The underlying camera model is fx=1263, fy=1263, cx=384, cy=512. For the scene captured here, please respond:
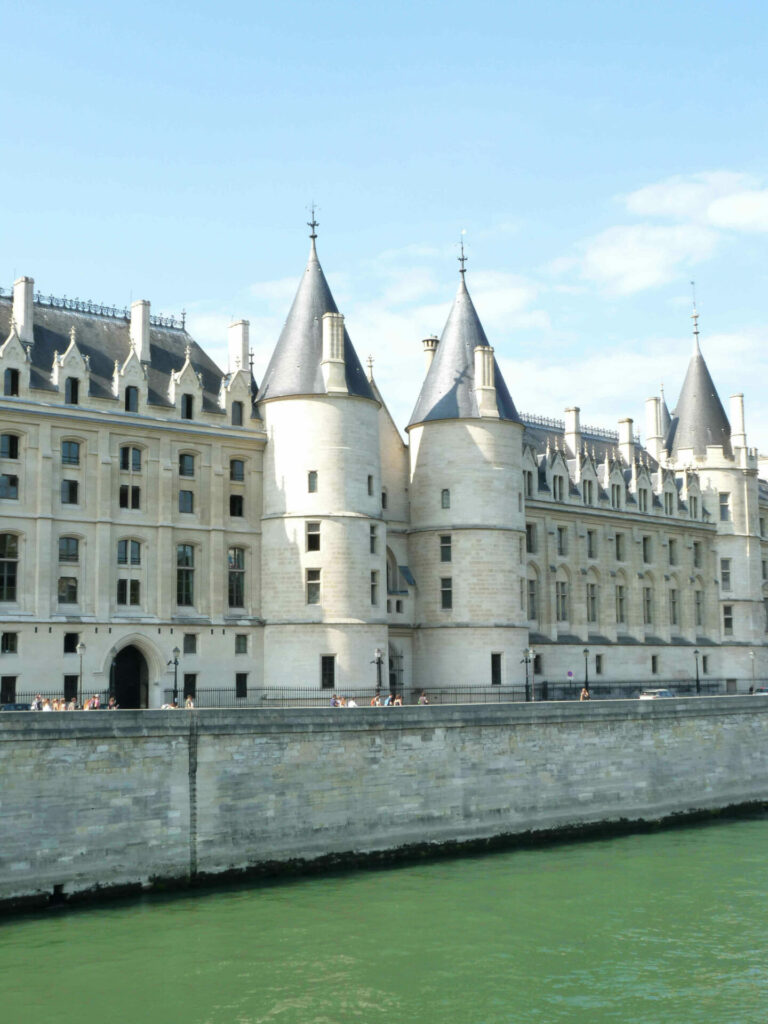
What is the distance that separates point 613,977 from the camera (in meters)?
25.4

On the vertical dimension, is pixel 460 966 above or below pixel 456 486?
below

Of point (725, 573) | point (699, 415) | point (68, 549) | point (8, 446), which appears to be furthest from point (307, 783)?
point (699, 415)

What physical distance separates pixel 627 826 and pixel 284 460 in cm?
1878

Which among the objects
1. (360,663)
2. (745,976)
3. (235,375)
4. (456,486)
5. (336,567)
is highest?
(235,375)

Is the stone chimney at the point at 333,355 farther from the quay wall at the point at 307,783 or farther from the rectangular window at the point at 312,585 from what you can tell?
the quay wall at the point at 307,783

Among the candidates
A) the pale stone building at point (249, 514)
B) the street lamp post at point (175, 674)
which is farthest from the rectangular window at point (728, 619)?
the street lamp post at point (175, 674)

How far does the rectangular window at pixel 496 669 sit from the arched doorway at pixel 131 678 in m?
14.7

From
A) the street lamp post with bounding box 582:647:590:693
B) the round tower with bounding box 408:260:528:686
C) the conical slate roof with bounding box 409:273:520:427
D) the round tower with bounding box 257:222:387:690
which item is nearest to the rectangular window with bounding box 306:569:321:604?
the round tower with bounding box 257:222:387:690

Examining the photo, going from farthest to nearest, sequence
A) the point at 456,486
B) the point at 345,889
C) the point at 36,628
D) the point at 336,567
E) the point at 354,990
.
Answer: the point at 456,486, the point at 336,567, the point at 36,628, the point at 345,889, the point at 354,990

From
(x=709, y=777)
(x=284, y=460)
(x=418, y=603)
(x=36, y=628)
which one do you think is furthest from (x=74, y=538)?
(x=709, y=777)

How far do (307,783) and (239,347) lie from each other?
21.7m

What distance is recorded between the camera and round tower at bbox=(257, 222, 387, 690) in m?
48.2

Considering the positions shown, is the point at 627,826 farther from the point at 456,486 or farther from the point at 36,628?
the point at 36,628

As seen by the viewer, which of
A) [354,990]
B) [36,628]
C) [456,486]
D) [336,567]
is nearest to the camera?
[354,990]
